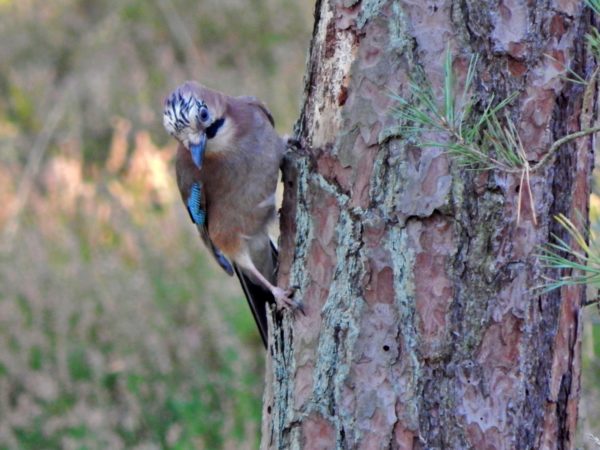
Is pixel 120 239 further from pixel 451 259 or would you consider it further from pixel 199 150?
pixel 451 259

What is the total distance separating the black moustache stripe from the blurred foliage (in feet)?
6.77

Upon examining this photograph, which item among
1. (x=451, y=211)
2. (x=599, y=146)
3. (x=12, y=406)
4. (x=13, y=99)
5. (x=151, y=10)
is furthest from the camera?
(x=151, y=10)

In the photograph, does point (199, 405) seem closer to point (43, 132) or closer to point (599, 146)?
point (599, 146)

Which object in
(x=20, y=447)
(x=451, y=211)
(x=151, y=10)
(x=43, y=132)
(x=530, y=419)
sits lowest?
(x=20, y=447)

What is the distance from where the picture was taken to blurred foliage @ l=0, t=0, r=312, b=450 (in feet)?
20.2

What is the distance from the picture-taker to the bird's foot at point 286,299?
11.0 ft

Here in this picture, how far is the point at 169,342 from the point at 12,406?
1.00 m

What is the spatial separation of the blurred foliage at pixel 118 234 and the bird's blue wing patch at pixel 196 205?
1592mm

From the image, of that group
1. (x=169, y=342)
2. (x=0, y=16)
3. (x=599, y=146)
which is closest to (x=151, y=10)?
(x=0, y=16)

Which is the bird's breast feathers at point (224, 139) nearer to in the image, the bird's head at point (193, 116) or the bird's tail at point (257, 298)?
the bird's head at point (193, 116)

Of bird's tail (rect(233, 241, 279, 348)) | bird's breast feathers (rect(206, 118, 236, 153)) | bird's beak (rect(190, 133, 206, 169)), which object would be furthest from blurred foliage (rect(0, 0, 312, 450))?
bird's beak (rect(190, 133, 206, 169))

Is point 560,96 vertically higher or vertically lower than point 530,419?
higher

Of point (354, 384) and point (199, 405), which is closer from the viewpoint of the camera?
point (354, 384)

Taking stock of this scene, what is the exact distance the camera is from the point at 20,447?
6.03 meters
